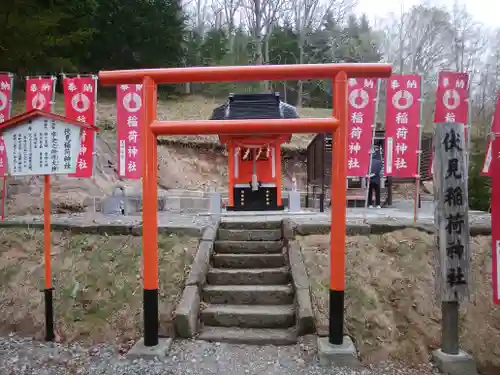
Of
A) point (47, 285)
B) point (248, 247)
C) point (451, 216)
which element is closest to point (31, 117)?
point (47, 285)

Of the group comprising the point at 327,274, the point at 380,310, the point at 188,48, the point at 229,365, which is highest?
the point at 188,48

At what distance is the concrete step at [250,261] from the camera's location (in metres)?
5.45

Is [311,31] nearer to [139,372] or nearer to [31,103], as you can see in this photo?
[31,103]

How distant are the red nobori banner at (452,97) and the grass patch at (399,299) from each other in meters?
2.72

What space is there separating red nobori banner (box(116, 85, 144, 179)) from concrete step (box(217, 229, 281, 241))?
3.38m

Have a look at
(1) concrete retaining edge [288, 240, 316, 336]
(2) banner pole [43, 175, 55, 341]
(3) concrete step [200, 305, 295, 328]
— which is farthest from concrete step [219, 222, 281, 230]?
(2) banner pole [43, 175, 55, 341]

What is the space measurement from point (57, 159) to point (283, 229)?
3396mm

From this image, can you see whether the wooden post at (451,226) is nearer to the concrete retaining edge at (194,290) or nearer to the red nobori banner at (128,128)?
the concrete retaining edge at (194,290)

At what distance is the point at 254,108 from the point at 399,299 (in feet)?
19.3

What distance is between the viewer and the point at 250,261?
546cm

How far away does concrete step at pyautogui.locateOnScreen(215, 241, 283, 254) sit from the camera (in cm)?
571

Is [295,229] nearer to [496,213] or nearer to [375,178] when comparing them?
[496,213]

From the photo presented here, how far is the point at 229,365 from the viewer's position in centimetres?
389

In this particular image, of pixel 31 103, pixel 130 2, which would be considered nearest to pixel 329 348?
pixel 31 103
